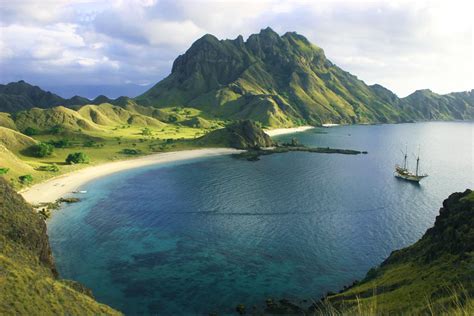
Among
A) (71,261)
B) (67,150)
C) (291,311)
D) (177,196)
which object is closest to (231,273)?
(291,311)

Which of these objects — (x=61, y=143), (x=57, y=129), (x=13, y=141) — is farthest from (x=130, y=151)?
(x=13, y=141)

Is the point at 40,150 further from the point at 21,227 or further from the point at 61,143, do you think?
the point at 21,227

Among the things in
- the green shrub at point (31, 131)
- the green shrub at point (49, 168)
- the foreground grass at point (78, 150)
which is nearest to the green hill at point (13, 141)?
the foreground grass at point (78, 150)

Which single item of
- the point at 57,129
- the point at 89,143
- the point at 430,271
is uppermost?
the point at 57,129

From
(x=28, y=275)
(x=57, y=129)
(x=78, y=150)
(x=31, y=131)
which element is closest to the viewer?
(x=28, y=275)

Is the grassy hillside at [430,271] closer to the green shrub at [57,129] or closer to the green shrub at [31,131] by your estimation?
the green shrub at [57,129]

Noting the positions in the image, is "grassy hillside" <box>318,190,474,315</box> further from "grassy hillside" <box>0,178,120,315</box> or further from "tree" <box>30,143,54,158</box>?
"tree" <box>30,143,54,158</box>

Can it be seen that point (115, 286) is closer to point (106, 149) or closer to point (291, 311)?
point (291, 311)
